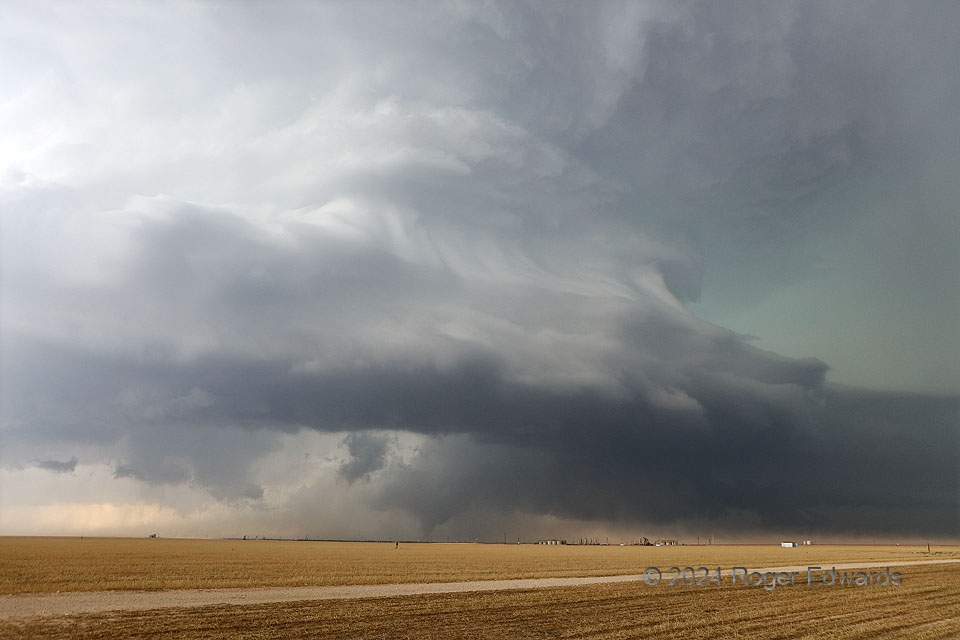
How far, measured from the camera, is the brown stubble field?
93.0ft

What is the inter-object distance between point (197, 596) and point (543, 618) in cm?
2360

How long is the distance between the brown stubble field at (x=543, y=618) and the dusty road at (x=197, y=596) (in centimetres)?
292

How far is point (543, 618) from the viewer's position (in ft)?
109

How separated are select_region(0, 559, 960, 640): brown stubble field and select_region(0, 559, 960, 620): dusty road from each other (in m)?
2.92

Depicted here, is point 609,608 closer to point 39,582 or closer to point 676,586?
point 676,586

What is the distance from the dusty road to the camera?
36.6 metres

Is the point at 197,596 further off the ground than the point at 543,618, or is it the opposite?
the point at 543,618

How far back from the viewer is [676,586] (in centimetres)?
5100

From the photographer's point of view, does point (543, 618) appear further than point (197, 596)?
No

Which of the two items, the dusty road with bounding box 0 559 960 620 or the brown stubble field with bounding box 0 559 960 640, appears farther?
the dusty road with bounding box 0 559 960 620

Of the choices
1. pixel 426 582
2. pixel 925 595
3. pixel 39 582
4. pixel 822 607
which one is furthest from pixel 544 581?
pixel 39 582

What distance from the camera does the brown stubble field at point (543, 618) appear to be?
28359mm

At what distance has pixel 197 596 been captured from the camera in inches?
1666

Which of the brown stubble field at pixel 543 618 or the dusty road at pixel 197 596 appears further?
the dusty road at pixel 197 596
